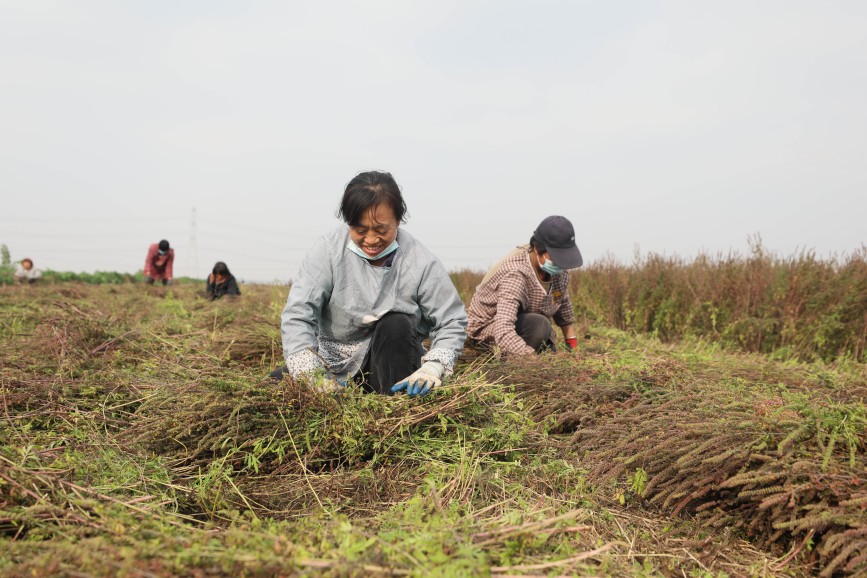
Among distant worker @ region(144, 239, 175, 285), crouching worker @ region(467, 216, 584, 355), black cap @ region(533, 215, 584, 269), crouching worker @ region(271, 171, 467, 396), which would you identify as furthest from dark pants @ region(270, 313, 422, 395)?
distant worker @ region(144, 239, 175, 285)

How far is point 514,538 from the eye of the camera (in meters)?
1.56

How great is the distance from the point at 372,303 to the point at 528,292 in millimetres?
1771

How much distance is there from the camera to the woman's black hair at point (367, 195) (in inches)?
111

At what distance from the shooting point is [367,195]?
9.23 ft

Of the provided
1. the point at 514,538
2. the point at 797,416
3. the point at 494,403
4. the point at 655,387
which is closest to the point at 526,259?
the point at 655,387

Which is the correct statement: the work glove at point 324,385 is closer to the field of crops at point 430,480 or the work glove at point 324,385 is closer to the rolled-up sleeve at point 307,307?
the field of crops at point 430,480

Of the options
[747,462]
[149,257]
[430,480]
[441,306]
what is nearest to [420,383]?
[430,480]

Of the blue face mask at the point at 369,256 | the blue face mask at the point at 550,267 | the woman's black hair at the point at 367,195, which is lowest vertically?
the blue face mask at the point at 550,267

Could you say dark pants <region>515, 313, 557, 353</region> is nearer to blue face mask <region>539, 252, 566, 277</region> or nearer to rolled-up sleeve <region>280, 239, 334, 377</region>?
blue face mask <region>539, 252, 566, 277</region>

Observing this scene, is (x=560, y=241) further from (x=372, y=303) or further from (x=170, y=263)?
(x=170, y=263)

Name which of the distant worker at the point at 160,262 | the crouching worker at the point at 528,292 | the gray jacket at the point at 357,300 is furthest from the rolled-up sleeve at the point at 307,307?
the distant worker at the point at 160,262

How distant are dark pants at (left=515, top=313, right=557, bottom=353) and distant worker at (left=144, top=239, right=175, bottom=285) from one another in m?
11.0

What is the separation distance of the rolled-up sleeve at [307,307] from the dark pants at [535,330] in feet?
6.15

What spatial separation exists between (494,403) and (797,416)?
121 centimetres
